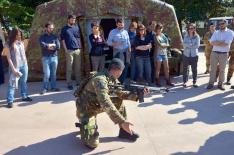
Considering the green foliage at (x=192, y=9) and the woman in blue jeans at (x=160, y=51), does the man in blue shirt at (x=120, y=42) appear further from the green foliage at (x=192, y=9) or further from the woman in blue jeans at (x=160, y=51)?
the green foliage at (x=192, y=9)

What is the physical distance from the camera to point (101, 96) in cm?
536

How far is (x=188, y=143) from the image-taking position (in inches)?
235

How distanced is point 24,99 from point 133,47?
294 centimetres

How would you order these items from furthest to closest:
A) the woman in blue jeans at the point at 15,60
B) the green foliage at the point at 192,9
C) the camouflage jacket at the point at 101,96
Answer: the green foliage at the point at 192,9 < the woman in blue jeans at the point at 15,60 < the camouflage jacket at the point at 101,96

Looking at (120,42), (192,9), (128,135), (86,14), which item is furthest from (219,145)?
(192,9)

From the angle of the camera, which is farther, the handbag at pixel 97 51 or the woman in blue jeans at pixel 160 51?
the woman in blue jeans at pixel 160 51

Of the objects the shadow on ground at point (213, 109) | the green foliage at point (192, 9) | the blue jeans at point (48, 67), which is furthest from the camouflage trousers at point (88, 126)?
the green foliage at point (192, 9)

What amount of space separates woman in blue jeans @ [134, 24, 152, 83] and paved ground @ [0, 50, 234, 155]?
102 centimetres

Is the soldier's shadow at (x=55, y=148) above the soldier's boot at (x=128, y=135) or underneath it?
underneath

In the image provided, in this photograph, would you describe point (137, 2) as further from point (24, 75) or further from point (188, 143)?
point (188, 143)

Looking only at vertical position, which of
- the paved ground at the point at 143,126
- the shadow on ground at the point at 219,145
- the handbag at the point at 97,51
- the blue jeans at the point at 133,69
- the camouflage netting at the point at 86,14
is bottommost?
the shadow on ground at the point at 219,145

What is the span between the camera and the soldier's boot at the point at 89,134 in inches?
225

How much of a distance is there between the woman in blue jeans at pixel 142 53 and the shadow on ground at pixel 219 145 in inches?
147

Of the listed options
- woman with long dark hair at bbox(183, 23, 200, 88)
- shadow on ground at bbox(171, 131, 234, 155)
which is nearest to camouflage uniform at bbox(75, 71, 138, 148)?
shadow on ground at bbox(171, 131, 234, 155)
